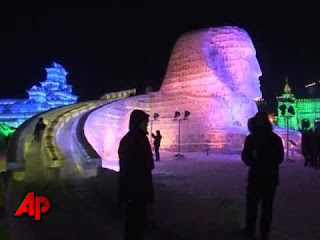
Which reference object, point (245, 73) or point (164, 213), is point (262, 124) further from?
point (245, 73)

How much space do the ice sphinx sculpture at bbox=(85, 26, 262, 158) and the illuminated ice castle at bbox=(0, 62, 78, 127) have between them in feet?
104

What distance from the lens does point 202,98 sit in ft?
114

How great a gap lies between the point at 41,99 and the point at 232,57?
36.7 metres

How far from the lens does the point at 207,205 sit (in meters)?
8.61

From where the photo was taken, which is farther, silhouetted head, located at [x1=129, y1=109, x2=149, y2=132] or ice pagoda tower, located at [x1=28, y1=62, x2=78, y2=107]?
ice pagoda tower, located at [x1=28, y1=62, x2=78, y2=107]

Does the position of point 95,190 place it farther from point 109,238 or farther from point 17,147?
point 17,147

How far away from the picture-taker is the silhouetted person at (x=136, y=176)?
5262 millimetres

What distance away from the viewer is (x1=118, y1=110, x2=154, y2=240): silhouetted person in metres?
5.26

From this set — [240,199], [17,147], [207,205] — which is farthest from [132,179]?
[17,147]

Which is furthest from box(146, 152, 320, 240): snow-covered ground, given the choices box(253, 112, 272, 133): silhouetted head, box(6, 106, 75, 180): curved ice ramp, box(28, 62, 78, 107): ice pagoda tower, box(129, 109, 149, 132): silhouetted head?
box(28, 62, 78, 107): ice pagoda tower

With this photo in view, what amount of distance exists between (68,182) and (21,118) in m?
56.1

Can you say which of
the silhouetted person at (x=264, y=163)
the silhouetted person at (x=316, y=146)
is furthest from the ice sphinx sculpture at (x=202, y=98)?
the silhouetted person at (x=264, y=163)

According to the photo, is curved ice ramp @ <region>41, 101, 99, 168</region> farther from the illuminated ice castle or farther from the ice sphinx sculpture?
the illuminated ice castle

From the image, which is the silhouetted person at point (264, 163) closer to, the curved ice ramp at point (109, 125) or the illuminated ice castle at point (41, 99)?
the curved ice ramp at point (109, 125)
